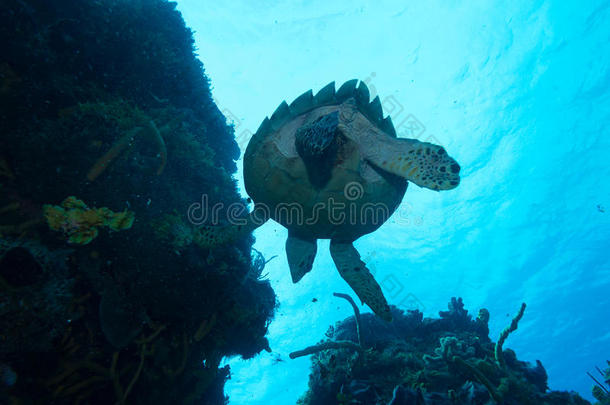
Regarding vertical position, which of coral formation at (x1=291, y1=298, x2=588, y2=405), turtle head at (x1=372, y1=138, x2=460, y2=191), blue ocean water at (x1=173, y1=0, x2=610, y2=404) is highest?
blue ocean water at (x1=173, y1=0, x2=610, y2=404)

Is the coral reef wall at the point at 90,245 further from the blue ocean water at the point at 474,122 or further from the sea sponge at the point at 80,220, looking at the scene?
the blue ocean water at the point at 474,122

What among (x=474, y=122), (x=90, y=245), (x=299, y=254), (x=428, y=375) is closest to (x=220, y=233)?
(x=299, y=254)

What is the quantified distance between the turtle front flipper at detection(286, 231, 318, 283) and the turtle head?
2069 mm

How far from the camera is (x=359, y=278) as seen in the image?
4.64 meters

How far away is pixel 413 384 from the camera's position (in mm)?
6090

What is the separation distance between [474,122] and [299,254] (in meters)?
20.1

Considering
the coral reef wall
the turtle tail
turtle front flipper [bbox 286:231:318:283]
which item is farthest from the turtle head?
the coral reef wall

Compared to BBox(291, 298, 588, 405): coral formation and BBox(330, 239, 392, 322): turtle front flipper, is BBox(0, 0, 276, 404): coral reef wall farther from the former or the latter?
BBox(291, 298, 588, 405): coral formation

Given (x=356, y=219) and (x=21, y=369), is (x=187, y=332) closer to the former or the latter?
(x=21, y=369)

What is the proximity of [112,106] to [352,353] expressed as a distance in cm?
795

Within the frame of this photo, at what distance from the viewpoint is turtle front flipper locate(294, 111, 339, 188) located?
3465 millimetres

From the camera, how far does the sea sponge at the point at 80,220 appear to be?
3.91 metres

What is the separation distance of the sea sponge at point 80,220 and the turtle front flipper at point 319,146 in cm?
292

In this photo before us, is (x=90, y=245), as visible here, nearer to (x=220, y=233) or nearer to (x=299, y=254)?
(x=220, y=233)
